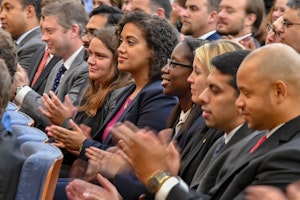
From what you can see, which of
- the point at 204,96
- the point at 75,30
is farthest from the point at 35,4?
the point at 204,96

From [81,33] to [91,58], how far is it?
54.3 inches

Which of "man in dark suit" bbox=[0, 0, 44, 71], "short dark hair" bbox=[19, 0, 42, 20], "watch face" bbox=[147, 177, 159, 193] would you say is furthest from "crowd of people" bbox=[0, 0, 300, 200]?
"short dark hair" bbox=[19, 0, 42, 20]

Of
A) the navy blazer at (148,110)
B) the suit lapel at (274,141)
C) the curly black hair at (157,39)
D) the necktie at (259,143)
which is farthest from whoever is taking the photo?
the curly black hair at (157,39)

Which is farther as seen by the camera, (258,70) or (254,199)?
(258,70)

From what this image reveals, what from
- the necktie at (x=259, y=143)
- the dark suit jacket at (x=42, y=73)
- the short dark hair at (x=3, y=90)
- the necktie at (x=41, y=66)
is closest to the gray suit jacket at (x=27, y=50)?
the dark suit jacket at (x=42, y=73)

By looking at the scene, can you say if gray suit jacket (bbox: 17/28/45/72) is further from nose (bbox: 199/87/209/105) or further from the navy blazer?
nose (bbox: 199/87/209/105)

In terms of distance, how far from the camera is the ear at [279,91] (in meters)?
3.69

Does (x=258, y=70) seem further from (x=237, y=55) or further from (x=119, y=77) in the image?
(x=119, y=77)

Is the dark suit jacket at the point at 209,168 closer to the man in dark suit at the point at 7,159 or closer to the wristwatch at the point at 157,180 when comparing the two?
the wristwatch at the point at 157,180

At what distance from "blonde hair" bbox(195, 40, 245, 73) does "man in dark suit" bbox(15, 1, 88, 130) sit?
7.64ft

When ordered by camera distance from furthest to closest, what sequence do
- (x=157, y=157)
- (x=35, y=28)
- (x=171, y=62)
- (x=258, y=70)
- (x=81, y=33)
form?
(x=35, y=28), (x=81, y=33), (x=171, y=62), (x=258, y=70), (x=157, y=157)

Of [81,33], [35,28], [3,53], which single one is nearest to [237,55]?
[3,53]

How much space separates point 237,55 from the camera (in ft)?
14.3

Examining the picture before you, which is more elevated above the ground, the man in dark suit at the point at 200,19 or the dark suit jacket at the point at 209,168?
the dark suit jacket at the point at 209,168
